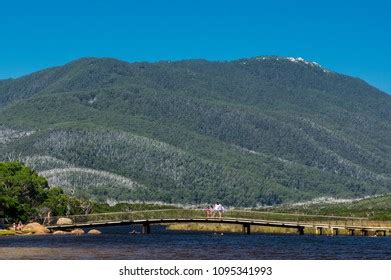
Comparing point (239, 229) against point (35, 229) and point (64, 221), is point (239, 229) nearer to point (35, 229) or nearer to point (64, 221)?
point (64, 221)

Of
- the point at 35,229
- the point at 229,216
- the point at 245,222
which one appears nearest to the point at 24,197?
the point at 35,229

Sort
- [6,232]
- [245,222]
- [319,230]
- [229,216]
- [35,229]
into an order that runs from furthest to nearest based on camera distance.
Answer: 1. [229,216]
2. [319,230]
3. [245,222]
4. [35,229]
5. [6,232]

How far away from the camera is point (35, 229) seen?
342ft

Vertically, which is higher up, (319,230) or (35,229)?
(35,229)

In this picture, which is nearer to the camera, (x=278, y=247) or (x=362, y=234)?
(x=278, y=247)

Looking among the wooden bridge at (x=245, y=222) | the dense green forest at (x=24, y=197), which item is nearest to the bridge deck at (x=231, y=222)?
the wooden bridge at (x=245, y=222)

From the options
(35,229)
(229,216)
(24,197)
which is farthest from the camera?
(24,197)

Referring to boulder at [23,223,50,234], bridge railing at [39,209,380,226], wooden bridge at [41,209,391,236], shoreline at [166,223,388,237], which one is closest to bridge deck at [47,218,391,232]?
wooden bridge at [41,209,391,236]
